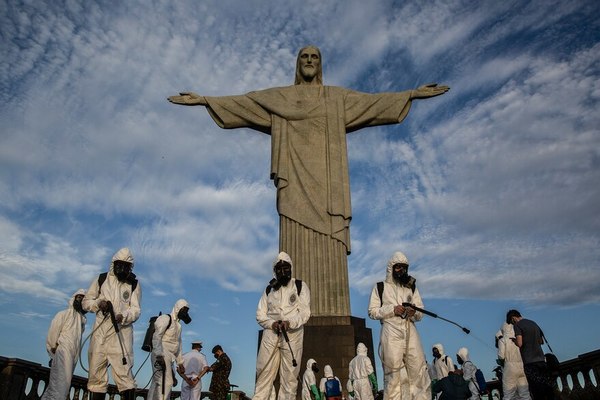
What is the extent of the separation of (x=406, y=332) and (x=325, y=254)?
4.81 m

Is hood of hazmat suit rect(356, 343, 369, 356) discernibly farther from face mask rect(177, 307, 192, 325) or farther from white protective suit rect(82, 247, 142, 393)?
white protective suit rect(82, 247, 142, 393)

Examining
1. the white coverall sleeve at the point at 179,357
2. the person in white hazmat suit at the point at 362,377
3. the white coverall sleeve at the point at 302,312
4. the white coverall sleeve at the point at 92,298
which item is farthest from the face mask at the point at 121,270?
the person in white hazmat suit at the point at 362,377

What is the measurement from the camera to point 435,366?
13461 mm

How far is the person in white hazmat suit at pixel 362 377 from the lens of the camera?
10289mm

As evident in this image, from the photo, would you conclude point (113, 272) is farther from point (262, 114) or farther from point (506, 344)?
point (506, 344)

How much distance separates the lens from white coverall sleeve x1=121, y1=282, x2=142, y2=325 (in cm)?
823

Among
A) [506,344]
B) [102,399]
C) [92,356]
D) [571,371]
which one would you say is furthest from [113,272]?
[571,371]

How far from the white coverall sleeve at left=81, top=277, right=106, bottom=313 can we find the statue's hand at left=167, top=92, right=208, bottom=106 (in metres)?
6.96

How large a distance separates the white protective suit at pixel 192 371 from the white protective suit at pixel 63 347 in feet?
9.57

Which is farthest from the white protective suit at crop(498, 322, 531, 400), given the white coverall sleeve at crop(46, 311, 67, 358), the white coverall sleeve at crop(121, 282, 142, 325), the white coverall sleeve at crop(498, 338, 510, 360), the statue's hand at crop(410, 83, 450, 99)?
the white coverall sleeve at crop(46, 311, 67, 358)

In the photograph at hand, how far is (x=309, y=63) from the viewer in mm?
14750

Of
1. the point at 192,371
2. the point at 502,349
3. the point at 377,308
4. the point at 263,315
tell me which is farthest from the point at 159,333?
the point at 502,349

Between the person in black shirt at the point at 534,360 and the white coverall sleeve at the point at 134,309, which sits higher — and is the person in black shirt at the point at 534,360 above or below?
below

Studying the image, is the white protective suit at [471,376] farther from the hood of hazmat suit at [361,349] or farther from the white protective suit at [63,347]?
the white protective suit at [63,347]
